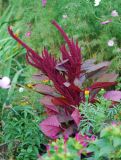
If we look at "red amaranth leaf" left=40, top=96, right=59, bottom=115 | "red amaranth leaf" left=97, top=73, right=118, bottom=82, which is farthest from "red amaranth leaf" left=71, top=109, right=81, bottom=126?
"red amaranth leaf" left=97, top=73, right=118, bottom=82

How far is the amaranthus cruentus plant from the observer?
3.60 m

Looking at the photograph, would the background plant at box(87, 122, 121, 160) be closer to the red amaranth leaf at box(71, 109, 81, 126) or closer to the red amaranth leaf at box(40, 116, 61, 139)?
the red amaranth leaf at box(71, 109, 81, 126)

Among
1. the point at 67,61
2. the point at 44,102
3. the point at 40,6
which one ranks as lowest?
the point at 44,102

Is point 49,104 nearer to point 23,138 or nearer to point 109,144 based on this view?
point 23,138

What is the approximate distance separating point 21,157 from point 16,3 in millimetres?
3646

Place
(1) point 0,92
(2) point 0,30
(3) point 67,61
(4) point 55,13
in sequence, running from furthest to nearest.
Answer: (2) point 0,30 < (4) point 55,13 < (1) point 0,92 < (3) point 67,61

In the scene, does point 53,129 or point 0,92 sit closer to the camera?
point 53,129

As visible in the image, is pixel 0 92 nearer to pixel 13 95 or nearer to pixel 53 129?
pixel 13 95

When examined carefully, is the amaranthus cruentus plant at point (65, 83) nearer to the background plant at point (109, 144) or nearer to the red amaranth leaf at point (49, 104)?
the red amaranth leaf at point (49, 104)

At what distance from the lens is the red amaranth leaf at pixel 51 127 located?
369cm

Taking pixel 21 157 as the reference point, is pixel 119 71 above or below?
above

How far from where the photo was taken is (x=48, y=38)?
5359mm

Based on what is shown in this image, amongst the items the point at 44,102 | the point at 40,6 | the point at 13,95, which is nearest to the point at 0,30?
the point at 40,6

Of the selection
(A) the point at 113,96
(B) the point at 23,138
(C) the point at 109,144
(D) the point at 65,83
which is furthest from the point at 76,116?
(C) the point at 109,144
